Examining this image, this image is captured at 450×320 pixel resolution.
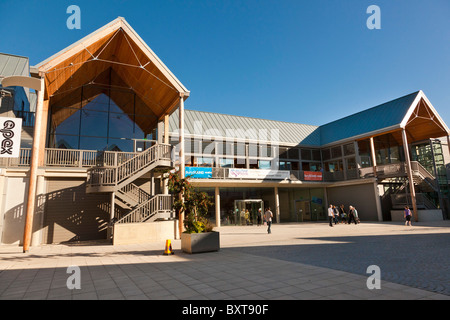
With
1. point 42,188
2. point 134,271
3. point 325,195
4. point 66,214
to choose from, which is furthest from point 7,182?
point 325,195

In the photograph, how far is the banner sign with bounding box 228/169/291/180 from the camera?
78.0ft

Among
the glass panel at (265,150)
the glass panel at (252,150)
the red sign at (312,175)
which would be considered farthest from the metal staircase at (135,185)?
the red sign at (312,175)

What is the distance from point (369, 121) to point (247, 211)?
47.3ft

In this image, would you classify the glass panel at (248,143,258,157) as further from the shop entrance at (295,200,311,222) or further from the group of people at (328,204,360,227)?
the group of people at (328,204,360,227)

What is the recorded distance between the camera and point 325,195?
28.6 meters

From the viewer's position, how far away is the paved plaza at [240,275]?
4969 millimetres

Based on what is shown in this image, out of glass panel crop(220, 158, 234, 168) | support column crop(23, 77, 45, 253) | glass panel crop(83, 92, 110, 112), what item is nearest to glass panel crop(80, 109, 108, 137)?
glass panel crop(83, 92, 110, 112)

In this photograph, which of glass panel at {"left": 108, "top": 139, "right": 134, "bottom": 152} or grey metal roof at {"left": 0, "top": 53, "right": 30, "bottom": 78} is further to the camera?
grey metal roof at {"left": 0, "top": 53, "right": 30, "bottom": 78}

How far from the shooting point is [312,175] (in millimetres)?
27250

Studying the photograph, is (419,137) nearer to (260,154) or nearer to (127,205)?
(260,154)

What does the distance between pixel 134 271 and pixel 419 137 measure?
2995 centimetres

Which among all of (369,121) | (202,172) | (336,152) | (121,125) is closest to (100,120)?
(121,125)

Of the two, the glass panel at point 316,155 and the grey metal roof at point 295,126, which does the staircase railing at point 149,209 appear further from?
the glass panel at point 316,155

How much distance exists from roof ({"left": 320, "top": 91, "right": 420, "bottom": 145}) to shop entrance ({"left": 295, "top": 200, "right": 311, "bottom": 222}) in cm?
693
